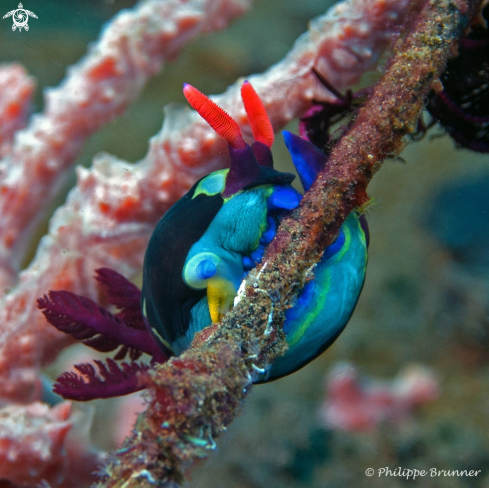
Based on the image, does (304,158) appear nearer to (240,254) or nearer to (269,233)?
(269,233)

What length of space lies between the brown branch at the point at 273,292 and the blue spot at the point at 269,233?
205 millimetres

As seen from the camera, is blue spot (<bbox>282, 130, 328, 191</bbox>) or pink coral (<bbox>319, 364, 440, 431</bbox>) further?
pink coral (<bbox>319, 364, 440, 431</bbox>)

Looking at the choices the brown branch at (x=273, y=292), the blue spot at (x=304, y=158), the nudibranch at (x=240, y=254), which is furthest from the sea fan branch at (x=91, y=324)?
the blue spot at (x=304, y=158)

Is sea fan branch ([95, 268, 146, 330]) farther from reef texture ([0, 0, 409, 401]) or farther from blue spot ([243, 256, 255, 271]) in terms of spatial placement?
blue spot ([243, 256, 255, 271])

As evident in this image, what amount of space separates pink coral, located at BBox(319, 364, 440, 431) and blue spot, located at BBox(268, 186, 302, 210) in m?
1.33

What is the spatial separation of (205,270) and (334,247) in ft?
1.34

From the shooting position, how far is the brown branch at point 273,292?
64 cm

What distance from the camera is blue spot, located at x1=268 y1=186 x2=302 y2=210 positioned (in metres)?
1.13

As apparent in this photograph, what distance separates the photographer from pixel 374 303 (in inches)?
88.3

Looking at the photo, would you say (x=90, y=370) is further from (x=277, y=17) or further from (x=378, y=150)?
(x=277, y=17)

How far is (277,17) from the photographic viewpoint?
100.0 inches

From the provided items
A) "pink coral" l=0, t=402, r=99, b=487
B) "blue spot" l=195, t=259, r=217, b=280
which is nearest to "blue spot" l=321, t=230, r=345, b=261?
"blue spot" l=195, t=259, r=217, b=280

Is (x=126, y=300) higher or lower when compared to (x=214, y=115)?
lower

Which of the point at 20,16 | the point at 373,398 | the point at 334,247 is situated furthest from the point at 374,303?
the point at 20,16
